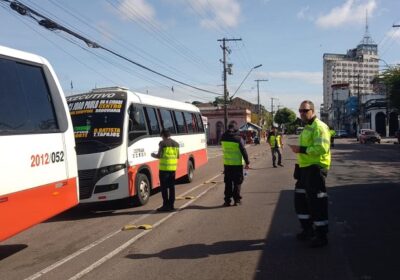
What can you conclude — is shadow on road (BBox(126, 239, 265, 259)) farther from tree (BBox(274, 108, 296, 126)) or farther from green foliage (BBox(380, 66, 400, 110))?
tree (BBox(274, 108, 296, 126))

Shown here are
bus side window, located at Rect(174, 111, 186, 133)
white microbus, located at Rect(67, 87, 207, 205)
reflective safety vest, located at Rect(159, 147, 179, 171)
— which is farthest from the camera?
bus side window, located at Rect(174, 111, 186, 133)

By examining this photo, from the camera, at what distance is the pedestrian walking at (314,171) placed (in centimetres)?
735

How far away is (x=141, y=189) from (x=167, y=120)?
11.8 feet

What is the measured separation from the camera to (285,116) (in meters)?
156

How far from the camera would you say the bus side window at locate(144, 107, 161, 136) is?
13.2m

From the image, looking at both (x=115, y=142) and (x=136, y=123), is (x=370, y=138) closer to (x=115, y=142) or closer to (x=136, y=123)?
(x=136, y=123)

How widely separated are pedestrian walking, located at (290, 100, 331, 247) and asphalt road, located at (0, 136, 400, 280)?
1.09 feet

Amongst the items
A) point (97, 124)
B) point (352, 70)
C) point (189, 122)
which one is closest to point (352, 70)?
point (352, 70)

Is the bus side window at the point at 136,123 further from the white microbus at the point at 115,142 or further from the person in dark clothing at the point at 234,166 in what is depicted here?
the person in dark clothing at the point at 234,166

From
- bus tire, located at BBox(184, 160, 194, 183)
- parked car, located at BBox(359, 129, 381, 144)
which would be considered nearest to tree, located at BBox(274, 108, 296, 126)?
parked car, located at BBox(359, 129, 381, 144)

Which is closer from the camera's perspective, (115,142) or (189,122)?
(115,142)

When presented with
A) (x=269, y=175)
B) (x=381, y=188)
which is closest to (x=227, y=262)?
(x=381, y=188)

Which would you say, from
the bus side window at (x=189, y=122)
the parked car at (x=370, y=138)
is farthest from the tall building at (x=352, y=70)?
the bus side window at (x=189, y=122)

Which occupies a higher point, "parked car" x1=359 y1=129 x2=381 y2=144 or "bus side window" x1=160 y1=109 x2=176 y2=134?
"bus side window" x1=160 y1=109 x2=176 y2=134
